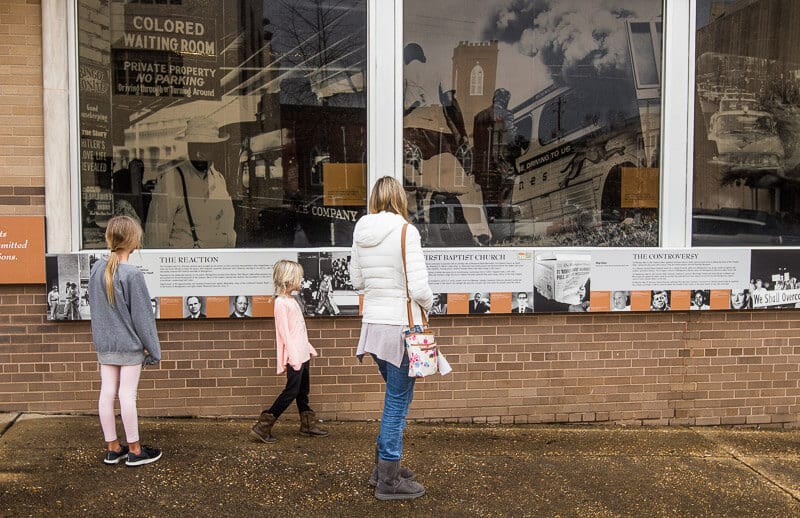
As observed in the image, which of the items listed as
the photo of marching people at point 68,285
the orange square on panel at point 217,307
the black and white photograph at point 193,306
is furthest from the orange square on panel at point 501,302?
the photo of marching people at point 68,285

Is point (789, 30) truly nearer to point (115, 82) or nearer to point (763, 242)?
point (763, 242)

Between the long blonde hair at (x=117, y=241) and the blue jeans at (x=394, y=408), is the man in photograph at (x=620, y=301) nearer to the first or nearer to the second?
the blue jeans at (x=394, y=408)

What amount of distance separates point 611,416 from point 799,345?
1637mm

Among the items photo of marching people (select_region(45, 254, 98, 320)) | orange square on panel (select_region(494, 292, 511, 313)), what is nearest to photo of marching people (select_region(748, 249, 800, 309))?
orange square on panel (select_region(494, 292, 511, 313))

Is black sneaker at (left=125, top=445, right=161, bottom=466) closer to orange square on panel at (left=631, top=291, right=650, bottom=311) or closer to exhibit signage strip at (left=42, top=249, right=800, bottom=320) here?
exhibit signage strip at (left=42, top=249, right=800, bottom=320)

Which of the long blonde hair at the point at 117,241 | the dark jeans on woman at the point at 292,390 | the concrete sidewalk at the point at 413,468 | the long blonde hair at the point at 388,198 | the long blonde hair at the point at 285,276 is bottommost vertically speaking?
the concrete sidewalk at the point at 413,468

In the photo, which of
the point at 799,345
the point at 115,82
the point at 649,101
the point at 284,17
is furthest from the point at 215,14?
the point at 799,345

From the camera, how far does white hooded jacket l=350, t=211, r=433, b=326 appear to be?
403 centimetres

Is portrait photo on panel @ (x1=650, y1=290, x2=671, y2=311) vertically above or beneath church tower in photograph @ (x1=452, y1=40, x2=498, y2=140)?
beneath

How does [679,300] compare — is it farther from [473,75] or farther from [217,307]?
[217,307]

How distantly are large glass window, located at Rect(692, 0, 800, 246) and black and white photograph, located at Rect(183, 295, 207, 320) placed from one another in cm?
380

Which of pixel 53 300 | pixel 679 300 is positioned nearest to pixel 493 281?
pixel 679 300

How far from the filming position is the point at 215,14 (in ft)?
18.4

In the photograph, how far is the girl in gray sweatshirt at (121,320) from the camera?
169 inches
